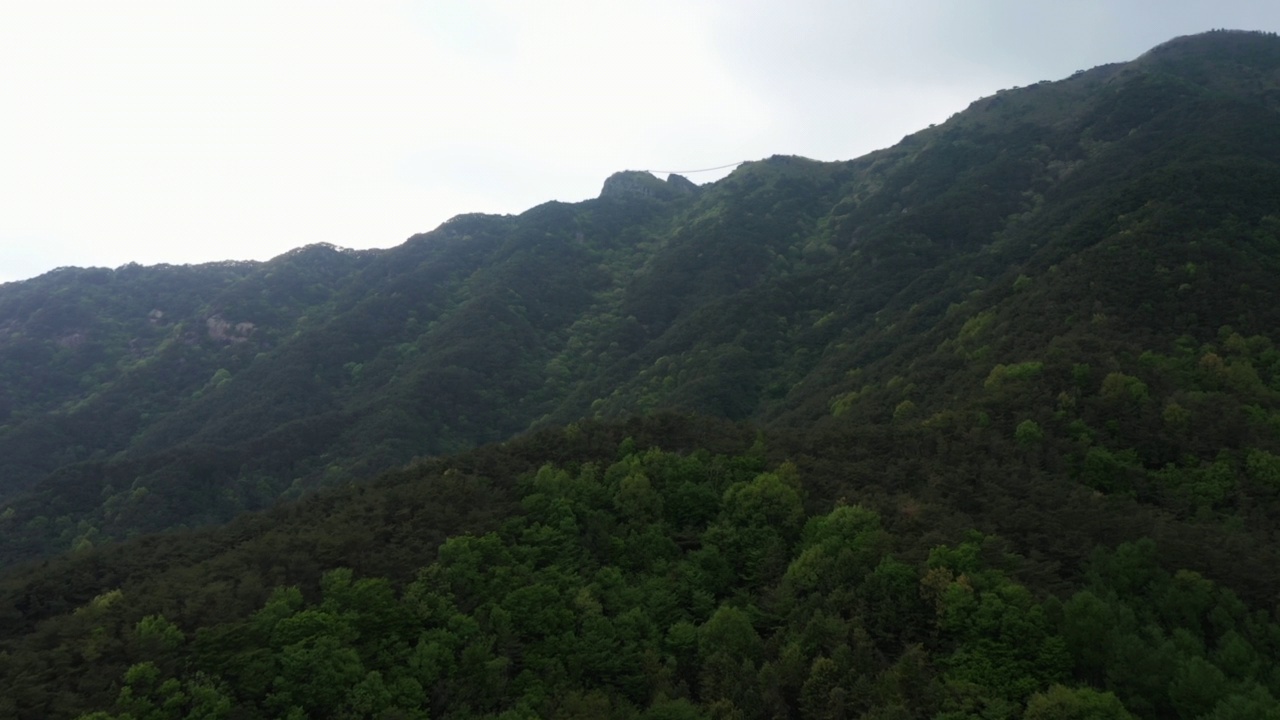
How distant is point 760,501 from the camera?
34.3 metres

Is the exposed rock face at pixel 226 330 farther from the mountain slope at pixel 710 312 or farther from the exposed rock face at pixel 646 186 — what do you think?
the exposed rock face at pixel 646 186

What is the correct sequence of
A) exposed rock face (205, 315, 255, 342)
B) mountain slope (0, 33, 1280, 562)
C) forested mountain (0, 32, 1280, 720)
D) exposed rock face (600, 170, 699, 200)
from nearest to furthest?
forested mountain (0, 32, 1280, 720)
mountain slope (0, 33, 1280, 562)
exposed rock face (205, 315, 255, 342)
exposed rock face (600, 170, 699, 200)

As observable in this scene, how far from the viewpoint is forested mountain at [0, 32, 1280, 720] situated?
76.6 feet

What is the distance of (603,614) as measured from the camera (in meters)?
29.0

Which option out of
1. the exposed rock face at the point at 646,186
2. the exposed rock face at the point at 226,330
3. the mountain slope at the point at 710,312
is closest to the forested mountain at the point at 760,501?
the mountain slope at the point at 710,312

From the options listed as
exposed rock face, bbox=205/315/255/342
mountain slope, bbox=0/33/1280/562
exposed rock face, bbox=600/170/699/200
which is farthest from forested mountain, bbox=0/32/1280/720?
exposed rock face, bbox=600/170/699/200

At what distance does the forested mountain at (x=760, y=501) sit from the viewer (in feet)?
76.6

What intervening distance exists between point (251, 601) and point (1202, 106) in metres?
125

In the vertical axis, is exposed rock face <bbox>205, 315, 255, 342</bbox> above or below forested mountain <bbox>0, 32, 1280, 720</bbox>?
above

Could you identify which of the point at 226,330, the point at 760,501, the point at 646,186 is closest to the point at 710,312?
the point at 760,501

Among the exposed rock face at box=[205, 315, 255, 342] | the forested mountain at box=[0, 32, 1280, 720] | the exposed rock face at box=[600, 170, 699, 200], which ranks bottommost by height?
the forested mountain at box=[0, 32, 1280, 720]

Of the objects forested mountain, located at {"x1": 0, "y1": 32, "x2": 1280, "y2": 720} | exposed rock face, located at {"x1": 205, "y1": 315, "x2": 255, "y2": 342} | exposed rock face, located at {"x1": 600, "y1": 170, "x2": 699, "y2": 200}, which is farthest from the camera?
exposed rock face, located at {"x1": 600, "y1": 170, "x2": 699, "y2": 200}

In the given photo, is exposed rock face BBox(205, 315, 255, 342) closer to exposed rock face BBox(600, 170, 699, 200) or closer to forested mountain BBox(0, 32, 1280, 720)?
forested mountain BBox(0, 32, 1280, 720)

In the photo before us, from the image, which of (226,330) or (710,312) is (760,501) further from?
(226,330)
